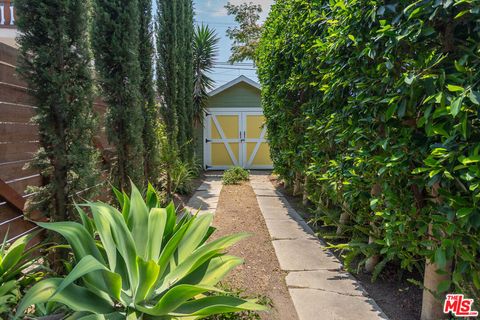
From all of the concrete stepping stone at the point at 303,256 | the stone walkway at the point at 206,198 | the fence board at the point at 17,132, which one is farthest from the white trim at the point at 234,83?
the fence board at the point at 17,132

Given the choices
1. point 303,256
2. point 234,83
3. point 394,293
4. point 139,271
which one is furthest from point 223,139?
point 139,271

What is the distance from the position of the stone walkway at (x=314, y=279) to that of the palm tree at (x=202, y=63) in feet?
21.9

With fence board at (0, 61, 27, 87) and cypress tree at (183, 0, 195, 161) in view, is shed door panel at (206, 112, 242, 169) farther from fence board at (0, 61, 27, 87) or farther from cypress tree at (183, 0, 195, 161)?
fence board at (0, 61, 27, 87)

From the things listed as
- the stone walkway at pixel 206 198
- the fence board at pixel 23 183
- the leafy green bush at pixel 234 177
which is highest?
the fence board at pixel 23 183

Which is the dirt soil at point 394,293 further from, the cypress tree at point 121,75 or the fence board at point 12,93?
the fence board at point 12,93

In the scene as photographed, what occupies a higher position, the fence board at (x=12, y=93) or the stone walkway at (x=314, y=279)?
the fence board at (x=12, y=93)

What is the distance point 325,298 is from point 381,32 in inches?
74.2

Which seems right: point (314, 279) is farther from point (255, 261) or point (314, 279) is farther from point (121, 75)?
point (121, 75)

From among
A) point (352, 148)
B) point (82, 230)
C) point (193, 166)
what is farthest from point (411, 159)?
point (193, 166)

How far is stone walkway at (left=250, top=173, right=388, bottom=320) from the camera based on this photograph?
83.2 inches

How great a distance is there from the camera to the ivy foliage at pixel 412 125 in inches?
55.4

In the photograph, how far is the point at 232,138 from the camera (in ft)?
35.3

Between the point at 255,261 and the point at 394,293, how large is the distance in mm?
1243

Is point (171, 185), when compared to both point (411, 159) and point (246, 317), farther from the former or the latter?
point (411, 159)
